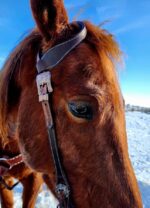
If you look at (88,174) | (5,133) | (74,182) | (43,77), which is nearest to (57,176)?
(74,182)

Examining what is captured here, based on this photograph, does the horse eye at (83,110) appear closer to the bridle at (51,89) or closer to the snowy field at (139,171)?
the bridle at (51,89)

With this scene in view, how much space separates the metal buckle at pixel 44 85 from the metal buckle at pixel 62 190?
55 centimetres

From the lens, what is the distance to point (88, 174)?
5.01 feet

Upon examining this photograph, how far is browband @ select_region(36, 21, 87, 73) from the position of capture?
1731 millimetres

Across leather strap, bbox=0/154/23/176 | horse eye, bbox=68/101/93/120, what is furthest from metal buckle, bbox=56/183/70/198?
leather strap, bbox=0/154/23/176

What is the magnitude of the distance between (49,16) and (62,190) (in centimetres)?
113

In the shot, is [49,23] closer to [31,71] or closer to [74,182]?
[31,71]

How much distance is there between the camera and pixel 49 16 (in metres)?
1.74

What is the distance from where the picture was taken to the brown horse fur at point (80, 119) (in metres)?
1.47

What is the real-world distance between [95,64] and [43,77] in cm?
36

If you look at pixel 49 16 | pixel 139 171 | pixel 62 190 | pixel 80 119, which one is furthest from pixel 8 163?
pixel 139 171

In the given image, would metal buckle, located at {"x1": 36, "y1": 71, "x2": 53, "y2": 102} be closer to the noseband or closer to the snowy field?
the noseband

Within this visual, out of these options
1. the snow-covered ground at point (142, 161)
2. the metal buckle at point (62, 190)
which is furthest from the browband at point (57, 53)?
the snow-covered ground at point (142, 161)

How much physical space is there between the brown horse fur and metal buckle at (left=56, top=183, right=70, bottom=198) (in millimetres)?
50
